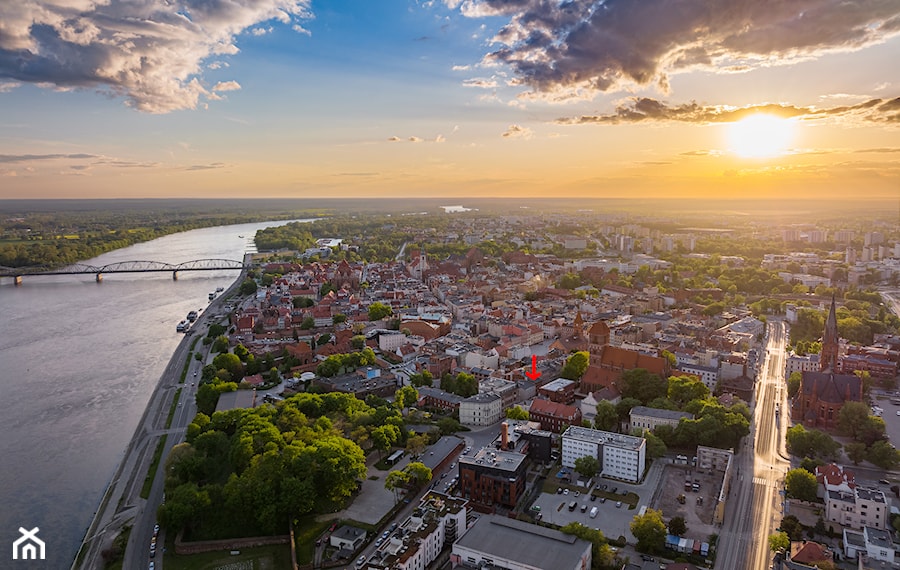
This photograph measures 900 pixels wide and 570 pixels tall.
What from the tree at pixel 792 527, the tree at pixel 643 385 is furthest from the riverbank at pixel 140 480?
the tree at pixel 643 385

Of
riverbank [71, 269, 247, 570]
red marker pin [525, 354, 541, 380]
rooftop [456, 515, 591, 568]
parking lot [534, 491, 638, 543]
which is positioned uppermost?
rooftop [456, 515, 591, 568]

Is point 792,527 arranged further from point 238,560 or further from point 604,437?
point 238,560

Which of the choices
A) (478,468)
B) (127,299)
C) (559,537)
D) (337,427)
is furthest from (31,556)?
(127,299)

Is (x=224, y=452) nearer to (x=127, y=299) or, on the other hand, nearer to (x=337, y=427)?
(x=337, y=427)

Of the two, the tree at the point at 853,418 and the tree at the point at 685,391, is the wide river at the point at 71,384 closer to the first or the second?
the tree at the point at 685,391

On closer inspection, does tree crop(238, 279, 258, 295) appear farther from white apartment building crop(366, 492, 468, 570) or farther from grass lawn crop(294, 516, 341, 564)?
white apartment building crop(366, 492, 468, 570)

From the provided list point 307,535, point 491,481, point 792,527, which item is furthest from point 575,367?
point 307,535

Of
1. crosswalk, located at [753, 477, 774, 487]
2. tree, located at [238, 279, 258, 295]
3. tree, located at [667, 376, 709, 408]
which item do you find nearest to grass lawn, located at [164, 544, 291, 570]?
crosswalk, located at [753, 477, 774, 487]
